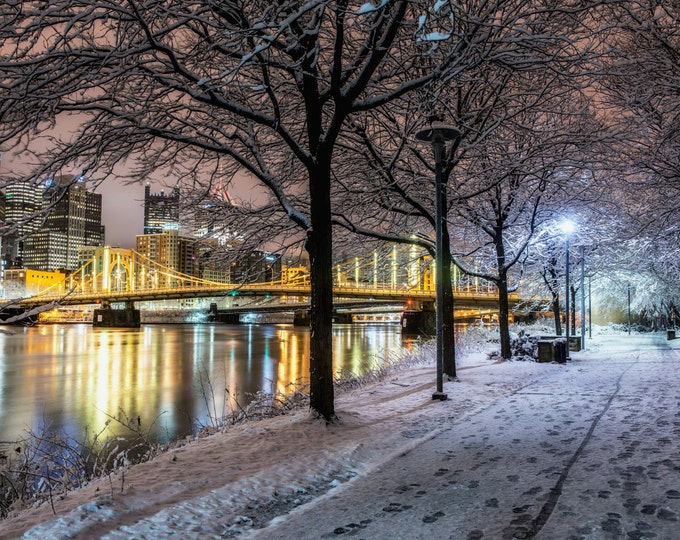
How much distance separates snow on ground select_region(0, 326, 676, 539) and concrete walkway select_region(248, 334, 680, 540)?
0.34 metres

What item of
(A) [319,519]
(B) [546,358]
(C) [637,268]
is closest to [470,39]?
(A) [319,519]

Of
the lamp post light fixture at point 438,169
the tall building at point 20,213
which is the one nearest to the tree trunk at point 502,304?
the lamp post light fixture at point 438,169

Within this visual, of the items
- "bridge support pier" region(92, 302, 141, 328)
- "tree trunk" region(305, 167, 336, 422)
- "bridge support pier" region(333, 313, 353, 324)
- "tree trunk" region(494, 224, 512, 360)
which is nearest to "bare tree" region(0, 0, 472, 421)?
"tree trunk" region(305, 167, 336, 422)

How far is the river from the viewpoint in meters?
15.2

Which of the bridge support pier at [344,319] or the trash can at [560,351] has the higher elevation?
the trash can at [560,351]

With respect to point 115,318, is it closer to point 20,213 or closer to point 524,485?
point 20,213

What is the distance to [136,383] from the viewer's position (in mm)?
24734

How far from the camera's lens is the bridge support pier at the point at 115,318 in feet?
262

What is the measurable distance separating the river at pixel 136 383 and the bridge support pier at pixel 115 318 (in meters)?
32.8

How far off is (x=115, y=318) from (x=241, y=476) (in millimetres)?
80544

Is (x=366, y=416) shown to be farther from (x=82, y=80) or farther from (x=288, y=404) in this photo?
(x=82, y=80)

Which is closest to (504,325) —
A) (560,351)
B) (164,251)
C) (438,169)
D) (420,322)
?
(560,351)

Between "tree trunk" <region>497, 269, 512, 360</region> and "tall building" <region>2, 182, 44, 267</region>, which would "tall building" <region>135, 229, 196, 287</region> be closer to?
"tree trunk" <region>497, 269, 512, 360</region>

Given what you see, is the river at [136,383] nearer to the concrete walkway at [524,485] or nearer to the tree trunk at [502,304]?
the concrete walkway at [524,485]
